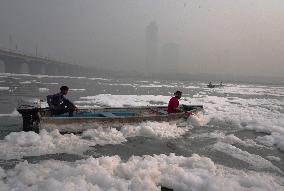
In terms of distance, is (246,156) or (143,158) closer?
(143,158)

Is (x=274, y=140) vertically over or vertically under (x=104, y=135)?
under

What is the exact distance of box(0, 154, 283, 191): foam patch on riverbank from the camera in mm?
7309

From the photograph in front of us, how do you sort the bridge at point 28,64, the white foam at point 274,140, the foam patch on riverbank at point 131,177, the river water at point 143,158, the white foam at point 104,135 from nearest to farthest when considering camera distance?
the foam patch on riverbank at point 131,177 < the river water at point 143,158 < the white foam at point 104,135 < the white foam at point 274,140 < the bridge at point 28,64

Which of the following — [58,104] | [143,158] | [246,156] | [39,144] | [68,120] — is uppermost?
[58,104]

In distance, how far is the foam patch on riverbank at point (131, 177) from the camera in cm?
731

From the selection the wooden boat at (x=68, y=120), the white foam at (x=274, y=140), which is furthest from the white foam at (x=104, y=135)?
the white foam at (x=274, y=140)

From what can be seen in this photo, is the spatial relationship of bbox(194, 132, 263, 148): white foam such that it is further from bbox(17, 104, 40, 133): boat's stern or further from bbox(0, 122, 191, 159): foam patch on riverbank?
bbox(17, 104, 40, 133): boat's stern

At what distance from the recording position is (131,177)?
A: 8.14 meters

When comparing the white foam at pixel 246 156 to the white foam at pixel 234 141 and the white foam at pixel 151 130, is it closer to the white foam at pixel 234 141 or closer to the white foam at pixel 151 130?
the white foam at pixel 234 141

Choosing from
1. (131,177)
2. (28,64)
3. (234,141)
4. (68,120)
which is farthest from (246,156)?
(28,64)

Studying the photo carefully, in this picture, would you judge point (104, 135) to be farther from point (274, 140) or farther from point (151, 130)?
point (274, 140)

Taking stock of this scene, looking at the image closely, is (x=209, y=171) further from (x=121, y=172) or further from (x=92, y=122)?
(x=92, y=122)

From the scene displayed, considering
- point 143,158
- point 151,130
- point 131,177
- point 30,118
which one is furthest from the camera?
point 151,130

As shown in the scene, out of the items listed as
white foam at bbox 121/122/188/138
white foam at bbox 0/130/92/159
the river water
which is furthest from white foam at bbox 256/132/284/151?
white foam at bbox 0/130/92/159
